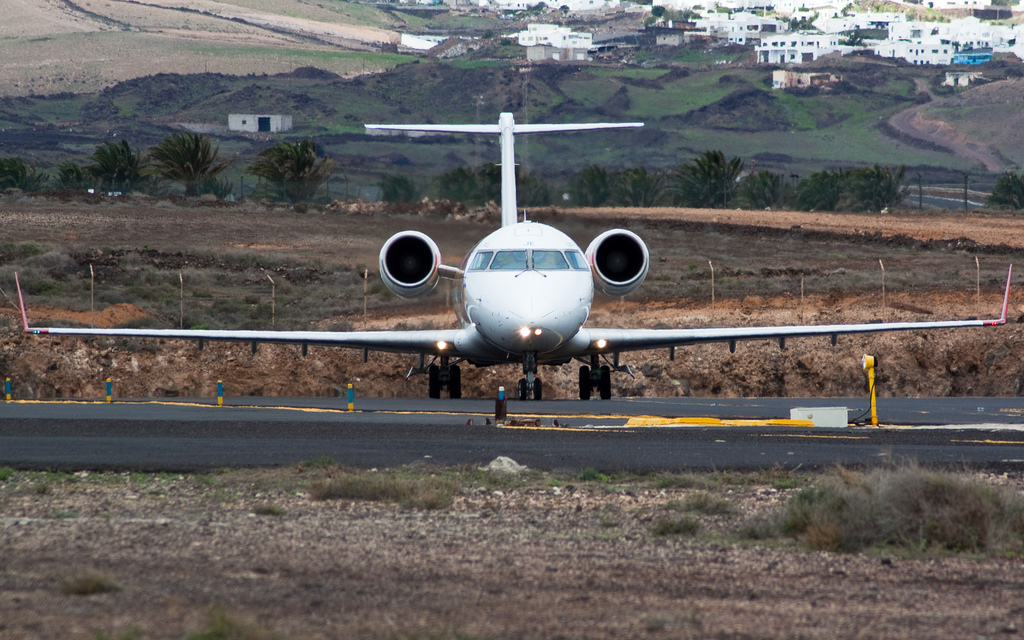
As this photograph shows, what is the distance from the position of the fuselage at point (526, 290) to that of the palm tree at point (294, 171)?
49.4m

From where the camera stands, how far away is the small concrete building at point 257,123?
137625 millimetres

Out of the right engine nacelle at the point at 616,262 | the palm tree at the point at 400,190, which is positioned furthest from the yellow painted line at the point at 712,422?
the palm tree at the point at 400,190

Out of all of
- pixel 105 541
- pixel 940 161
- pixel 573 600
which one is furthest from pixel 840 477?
Answer: pixel 940 161

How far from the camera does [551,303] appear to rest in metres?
21.8

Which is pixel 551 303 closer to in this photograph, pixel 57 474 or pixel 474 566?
pixel 57 474

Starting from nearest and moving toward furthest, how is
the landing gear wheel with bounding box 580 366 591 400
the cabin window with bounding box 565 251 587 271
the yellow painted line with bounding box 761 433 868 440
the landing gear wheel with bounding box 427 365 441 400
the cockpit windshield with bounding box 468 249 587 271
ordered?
the yellow painted line with bounding box 761 433 868 440 < the cockpit windshield with bounding box 468 249 587 271 < the cabin window with bounding box 565 251 587 271 < the landing gear wheel with bounding box 580 366 591 400 < the landing gear wheel with bounding box 427 365 441 400

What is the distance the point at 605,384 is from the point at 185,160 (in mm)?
56252

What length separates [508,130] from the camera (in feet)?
98.9

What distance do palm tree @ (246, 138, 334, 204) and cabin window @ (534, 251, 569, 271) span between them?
50133 mm

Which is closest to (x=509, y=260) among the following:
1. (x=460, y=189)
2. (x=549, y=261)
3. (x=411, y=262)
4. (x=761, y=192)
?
(x=549, y=261)

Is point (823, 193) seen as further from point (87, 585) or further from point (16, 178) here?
point (87, 585)

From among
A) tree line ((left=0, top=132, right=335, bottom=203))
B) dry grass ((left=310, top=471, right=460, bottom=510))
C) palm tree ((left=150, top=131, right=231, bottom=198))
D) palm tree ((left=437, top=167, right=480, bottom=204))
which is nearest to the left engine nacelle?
dry grass ((left=310, top=471, right=460, bottom=510))

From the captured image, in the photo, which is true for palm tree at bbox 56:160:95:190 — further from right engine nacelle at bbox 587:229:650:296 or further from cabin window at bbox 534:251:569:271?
cabin window at bbox 534:251:569:271

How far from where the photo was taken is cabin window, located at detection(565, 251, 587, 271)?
23.2 meters
